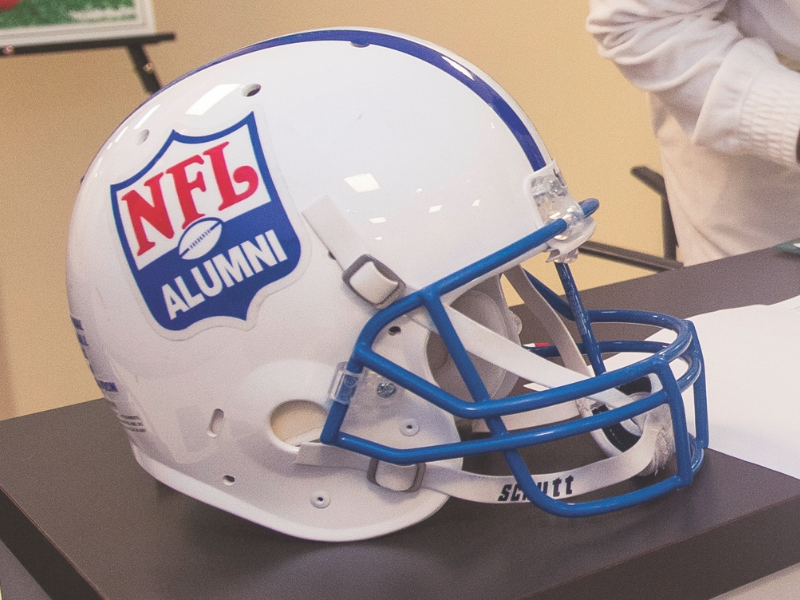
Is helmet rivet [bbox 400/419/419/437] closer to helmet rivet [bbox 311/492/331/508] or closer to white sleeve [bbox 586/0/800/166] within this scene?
helmet rivet [bbox 311/492/331/508]

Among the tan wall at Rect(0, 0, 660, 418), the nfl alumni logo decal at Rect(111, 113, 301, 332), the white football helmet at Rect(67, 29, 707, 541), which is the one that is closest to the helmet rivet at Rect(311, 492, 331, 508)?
the white football helmet at Rect(67, 29, 707, 541)

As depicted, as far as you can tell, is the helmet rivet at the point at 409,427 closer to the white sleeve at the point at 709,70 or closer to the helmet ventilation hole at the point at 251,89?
the helmet ventilation hole at the point at 251,89

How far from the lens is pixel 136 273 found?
553 mm

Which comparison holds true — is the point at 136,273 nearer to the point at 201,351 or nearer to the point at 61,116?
the point at 201,351

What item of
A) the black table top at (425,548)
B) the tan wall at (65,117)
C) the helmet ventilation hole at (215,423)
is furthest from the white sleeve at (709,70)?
Result: the tan wall at (65,117)

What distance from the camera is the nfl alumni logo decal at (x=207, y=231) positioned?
0.53 meters

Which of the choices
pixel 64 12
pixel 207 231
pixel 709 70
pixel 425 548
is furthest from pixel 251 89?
pixel 64 12

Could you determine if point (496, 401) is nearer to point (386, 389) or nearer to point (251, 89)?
point (386, 389)

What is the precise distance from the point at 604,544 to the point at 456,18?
5.34 ft

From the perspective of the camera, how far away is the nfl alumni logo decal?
530 millimetres

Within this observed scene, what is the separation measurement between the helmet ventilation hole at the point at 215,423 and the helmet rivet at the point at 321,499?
0.25 ft

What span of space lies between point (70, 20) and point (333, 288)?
1087 mm

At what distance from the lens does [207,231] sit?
0.53m

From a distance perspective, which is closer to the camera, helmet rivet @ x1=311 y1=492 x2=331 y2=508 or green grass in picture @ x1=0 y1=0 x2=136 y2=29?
helmet rivet @ x1=311 y1=492 x2=331 y2=508
